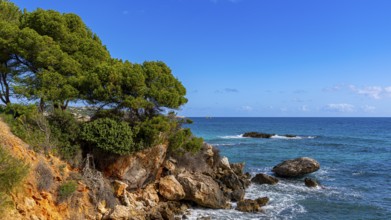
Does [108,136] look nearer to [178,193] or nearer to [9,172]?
[178,193]

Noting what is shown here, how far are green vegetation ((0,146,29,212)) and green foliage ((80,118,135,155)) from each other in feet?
20.3

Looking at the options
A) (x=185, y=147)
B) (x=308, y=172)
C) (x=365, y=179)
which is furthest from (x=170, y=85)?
(x=365, y=179)

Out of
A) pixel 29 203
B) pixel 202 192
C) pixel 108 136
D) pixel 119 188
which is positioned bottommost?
pixel 202 192

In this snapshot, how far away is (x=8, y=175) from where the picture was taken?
12.5m

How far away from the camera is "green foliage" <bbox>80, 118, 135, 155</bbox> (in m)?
19.2

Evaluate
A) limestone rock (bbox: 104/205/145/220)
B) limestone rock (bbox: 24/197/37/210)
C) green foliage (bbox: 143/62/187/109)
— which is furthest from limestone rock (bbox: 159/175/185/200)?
limestone rock (bbox: 24/197/37/210)

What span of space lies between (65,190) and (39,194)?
4.05ft

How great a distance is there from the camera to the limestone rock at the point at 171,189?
21.0 m

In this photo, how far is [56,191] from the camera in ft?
51.4

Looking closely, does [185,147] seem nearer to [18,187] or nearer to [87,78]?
[87,78]

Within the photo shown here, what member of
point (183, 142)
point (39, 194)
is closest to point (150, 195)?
point (183, 142)

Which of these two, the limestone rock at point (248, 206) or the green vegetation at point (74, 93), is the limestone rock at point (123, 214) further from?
the limestone rock at point (248, 206)

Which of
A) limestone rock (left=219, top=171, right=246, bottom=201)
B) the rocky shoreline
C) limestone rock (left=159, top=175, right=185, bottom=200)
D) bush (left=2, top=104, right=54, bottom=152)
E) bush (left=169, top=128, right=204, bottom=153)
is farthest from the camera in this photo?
limestone rock (left=219, top=171, right=246, bottom=201)

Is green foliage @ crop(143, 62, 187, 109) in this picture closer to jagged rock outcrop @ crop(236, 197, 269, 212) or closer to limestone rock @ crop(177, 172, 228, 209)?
limestone rock @ crop(177, 172, 228, 209)
